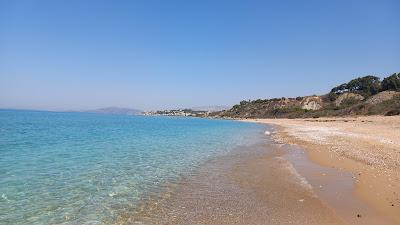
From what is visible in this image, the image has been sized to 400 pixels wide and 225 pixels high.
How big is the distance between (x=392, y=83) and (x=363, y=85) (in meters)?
26.3

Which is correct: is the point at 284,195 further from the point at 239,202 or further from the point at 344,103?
the point at 344,103

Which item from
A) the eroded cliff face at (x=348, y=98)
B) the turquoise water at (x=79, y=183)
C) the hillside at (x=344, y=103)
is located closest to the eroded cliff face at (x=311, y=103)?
the hillside at (x=344, y=103)

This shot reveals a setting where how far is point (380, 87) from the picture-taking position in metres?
103

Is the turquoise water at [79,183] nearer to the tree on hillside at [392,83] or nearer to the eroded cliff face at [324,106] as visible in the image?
the eroded cliff face at [324,106]

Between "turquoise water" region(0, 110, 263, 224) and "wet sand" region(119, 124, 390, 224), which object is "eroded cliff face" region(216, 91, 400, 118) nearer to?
"wet sand" region(119, 124, 390, 224)

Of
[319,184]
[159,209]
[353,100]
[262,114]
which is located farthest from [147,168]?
[262,114]

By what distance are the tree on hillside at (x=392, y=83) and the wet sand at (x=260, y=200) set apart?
297 feet

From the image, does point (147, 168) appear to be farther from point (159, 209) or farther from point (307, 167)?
point (307, 167)

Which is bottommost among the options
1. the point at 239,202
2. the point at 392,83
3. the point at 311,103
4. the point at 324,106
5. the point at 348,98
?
the point at 239,202

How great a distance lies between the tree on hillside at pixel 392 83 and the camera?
92.0m

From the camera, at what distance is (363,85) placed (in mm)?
119562

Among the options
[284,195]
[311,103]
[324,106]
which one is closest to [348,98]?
[324,106]

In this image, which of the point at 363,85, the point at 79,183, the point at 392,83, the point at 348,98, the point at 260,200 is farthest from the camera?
the point at 363,85

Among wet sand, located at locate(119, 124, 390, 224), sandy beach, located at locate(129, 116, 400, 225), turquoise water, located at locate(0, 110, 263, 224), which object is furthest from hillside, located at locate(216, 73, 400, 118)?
turquoise water, located at locate(0, 110, 263, 224)
